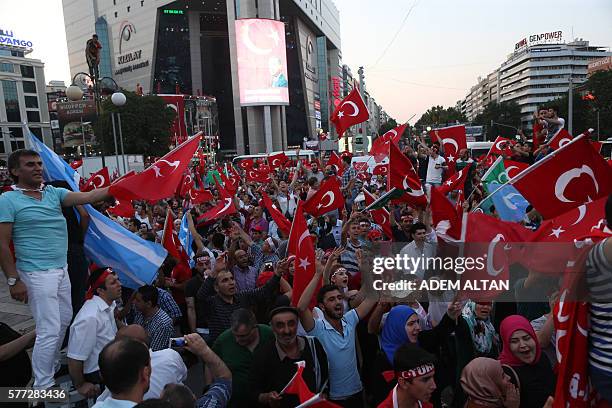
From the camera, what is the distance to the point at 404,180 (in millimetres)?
5652

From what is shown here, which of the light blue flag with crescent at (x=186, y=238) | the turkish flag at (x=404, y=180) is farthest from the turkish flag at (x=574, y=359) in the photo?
the light blue flag with crescent at (x=186, y=238)

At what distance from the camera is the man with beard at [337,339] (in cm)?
333

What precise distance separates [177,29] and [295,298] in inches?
3132

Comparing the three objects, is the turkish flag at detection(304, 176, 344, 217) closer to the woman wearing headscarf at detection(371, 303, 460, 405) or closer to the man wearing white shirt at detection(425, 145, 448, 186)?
the man wearing white shirt at detection(425, 145, 448, 186)

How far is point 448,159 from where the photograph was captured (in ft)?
31.1

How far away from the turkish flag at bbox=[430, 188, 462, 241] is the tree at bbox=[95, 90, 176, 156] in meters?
46.6

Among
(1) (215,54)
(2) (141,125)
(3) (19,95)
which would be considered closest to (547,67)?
(1) (215,54)

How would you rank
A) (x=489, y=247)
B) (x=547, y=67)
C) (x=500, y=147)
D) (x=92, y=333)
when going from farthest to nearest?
1. (x=547, y=67)
2. (x=500, y=147)
3. (x=489, y=247)
4. (x=92, y=333)

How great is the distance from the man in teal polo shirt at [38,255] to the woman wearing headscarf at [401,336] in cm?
227

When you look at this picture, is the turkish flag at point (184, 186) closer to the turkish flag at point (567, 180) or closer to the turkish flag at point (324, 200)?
the turkish flag at point (324, 200)

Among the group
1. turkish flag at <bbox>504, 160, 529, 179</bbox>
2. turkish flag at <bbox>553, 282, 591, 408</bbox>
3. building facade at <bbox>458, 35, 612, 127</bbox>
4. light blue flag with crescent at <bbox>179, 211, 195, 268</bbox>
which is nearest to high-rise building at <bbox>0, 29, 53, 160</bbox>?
light blue flag with crescent at <bbox>179, 211, 195, 268</bbox>

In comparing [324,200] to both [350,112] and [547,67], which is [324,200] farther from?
[547,67]

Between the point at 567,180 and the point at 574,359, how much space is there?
1.30 m

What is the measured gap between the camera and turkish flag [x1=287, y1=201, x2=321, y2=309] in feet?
12.5
